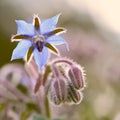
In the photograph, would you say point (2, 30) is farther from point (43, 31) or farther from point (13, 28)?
point (43, 31)

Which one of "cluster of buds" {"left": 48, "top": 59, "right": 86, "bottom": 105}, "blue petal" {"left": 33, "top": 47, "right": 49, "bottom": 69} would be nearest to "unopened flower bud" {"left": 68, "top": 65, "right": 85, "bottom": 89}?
"cluster of buds" {"left": 48, "top": 59, "right": 86, "bottom": 105}

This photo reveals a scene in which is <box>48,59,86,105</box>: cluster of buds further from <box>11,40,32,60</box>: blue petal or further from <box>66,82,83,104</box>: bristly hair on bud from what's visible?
<box>11,40,32,60</box>: blue petal

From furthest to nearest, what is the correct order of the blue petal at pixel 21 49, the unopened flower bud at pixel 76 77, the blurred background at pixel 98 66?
the blurred background at pixel 98 66 → the unopened flower bud at pixel 76 77 → the blue petal at pixel 21 49

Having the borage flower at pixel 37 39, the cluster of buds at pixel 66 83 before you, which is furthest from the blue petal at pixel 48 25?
the cluster of buds at pixel 66 83

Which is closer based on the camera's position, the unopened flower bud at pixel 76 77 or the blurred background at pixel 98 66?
the unopened flower bud at pixel 76 77

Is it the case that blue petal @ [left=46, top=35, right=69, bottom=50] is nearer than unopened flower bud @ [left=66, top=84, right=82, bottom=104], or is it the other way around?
blue petal @ [left=46, top=35, right=69, bottom=50]

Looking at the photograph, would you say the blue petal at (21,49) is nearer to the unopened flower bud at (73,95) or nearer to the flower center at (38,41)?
the flower center at (38,41)

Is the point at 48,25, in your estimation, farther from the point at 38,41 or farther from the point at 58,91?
the point at 58,91
